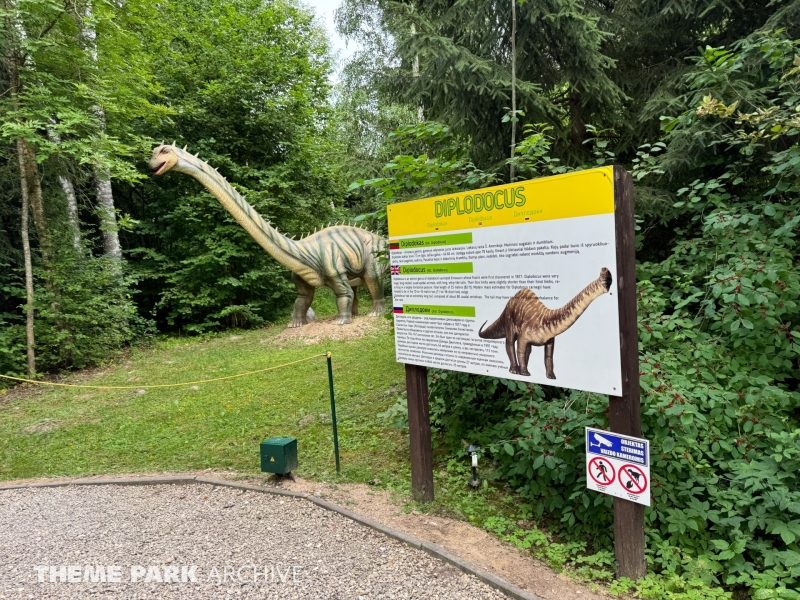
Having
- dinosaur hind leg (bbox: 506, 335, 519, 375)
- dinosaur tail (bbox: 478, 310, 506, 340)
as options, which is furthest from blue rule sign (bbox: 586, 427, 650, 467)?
dinosaur tail (bbox: 478, 310, 506, 340)

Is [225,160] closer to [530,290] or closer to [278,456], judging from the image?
[278,456]

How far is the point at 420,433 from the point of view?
3.55 m

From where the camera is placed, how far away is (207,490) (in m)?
4.00

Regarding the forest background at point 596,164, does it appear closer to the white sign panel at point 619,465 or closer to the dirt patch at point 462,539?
the dirt patch at point 462,539

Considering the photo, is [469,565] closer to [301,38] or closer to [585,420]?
[585,420]

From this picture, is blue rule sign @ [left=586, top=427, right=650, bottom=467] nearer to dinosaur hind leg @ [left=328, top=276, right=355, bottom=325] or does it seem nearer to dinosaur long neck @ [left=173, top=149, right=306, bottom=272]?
dinosaur long neck @ [left=173, top=149, right=306, bottom=272]

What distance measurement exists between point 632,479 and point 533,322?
→ 3.00 ft

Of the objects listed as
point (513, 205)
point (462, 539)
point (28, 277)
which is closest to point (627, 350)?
point (513, 205)

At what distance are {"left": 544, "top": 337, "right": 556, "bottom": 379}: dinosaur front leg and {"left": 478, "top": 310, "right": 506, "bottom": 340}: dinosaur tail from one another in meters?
0.28

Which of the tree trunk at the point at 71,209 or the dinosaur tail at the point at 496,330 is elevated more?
the tree trunk at the point at 71,209

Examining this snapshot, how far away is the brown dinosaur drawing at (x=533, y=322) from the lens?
243 centimetres

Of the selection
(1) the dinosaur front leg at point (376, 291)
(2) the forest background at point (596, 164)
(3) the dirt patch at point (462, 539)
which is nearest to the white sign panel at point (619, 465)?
(2) the forest background at point (596, 164)

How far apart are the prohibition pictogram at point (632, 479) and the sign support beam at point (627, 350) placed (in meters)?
0.15

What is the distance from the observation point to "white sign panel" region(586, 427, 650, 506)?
2.39m
